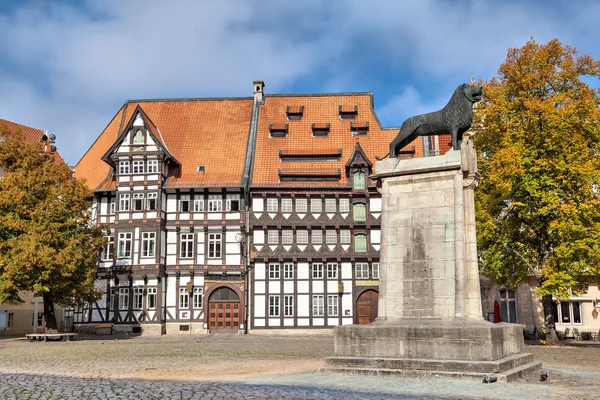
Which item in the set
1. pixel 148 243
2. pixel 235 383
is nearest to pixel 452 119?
pixel 235 383

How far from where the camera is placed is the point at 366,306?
42.0 metres

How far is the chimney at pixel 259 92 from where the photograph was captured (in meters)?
50.2

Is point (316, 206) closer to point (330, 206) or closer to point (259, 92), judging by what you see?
point (330, 206)

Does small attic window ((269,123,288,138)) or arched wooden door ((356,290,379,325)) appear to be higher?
small attic window ((269,123,288,138))

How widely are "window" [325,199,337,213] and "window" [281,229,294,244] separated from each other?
289 centimetres

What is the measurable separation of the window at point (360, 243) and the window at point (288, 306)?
17.9 feet

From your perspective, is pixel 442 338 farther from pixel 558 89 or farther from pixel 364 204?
pixel 364 204

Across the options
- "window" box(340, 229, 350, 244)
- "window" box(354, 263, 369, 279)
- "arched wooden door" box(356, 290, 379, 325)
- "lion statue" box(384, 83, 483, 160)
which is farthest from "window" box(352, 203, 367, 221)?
"lion statue" box(384, 83, 483, 160)

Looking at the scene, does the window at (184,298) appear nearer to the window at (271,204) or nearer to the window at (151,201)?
the window at (151,201)

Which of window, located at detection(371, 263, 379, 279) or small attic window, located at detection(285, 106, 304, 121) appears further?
small attic window, located at detection(285, 106, 304, 121)

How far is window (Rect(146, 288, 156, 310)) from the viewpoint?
4181cm

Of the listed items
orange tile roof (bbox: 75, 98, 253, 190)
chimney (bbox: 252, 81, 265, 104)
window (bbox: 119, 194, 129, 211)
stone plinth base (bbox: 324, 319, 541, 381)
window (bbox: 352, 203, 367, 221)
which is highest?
chimney (bbox: 252, 81, 265, 104)

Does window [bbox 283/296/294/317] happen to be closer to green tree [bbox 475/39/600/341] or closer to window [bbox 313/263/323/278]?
window [bbox 313/263/323/278]

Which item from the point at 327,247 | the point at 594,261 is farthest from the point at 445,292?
the point at 327,247
